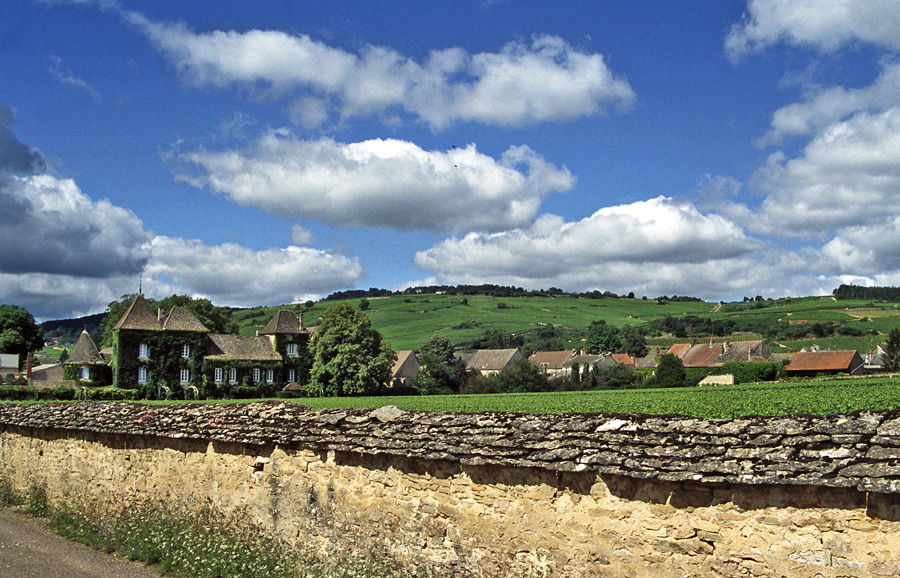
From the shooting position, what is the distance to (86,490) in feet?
41.8

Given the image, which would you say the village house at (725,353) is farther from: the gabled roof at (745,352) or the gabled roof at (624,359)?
the gabled roof at (624,359)

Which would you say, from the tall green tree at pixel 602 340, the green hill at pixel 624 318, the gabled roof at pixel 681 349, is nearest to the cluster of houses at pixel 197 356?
the gabled roof at pixel 681 349

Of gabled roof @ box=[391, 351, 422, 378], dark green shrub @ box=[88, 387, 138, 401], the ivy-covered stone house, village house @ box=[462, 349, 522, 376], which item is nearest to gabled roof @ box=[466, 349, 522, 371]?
village house @ box=[462, 349, 522, 376]

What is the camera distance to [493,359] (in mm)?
115000

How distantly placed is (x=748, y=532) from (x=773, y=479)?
22.5 inches

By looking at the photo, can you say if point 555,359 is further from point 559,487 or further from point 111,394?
point 559,487

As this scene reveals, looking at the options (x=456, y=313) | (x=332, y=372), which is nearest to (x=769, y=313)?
(x=456, y=313)

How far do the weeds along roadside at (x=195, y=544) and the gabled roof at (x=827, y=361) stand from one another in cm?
7457

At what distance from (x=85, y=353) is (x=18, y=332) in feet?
73.4

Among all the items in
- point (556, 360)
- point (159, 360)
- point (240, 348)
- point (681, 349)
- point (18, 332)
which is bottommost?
point (556, 360)

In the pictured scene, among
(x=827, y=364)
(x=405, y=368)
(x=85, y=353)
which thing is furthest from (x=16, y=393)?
(x=827, y=364)

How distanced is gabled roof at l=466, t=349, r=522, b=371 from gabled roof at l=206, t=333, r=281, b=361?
43.8m

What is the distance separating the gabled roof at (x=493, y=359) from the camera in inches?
4437

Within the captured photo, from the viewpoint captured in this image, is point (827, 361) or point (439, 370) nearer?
point (827, 361)
